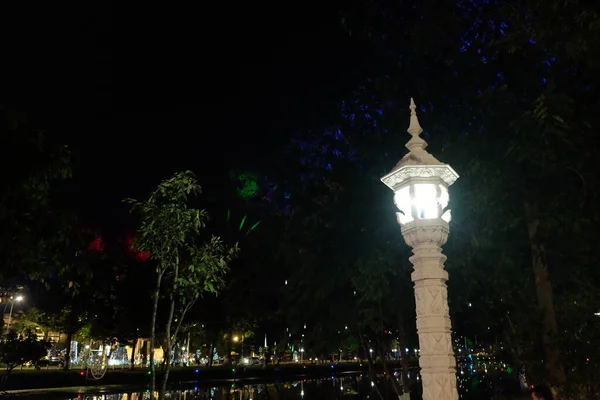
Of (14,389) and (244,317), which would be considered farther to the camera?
(244,317)

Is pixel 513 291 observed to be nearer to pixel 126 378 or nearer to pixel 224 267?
pixel 224 267

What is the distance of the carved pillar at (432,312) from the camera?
5.40 m

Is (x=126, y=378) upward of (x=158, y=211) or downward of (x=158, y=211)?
downward

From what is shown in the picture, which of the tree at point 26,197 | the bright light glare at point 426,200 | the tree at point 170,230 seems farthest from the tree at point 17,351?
the bright light glare at point 426,200

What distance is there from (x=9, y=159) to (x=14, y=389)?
29890mm

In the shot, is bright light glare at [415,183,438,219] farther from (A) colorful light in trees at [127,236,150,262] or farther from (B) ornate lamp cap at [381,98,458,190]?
(A) colorful light in trees at [127,236,150,262]

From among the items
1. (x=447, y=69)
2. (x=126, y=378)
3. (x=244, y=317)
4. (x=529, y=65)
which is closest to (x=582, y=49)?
(x=529, y=65)

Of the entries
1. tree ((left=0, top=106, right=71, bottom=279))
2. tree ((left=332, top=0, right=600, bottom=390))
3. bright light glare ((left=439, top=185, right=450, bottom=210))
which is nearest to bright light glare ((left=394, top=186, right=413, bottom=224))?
bright light glare ((left=439, top=185, right=450, bottom=210))

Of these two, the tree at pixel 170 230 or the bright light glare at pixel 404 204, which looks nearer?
the bright light glare at pixel 404 204

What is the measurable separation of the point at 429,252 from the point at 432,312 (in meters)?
0.74

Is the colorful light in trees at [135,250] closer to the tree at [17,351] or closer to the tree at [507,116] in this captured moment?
the tree at [507,116]

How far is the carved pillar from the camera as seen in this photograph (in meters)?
5.40

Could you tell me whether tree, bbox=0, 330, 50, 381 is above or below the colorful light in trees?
below

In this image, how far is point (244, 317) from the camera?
46.9m
